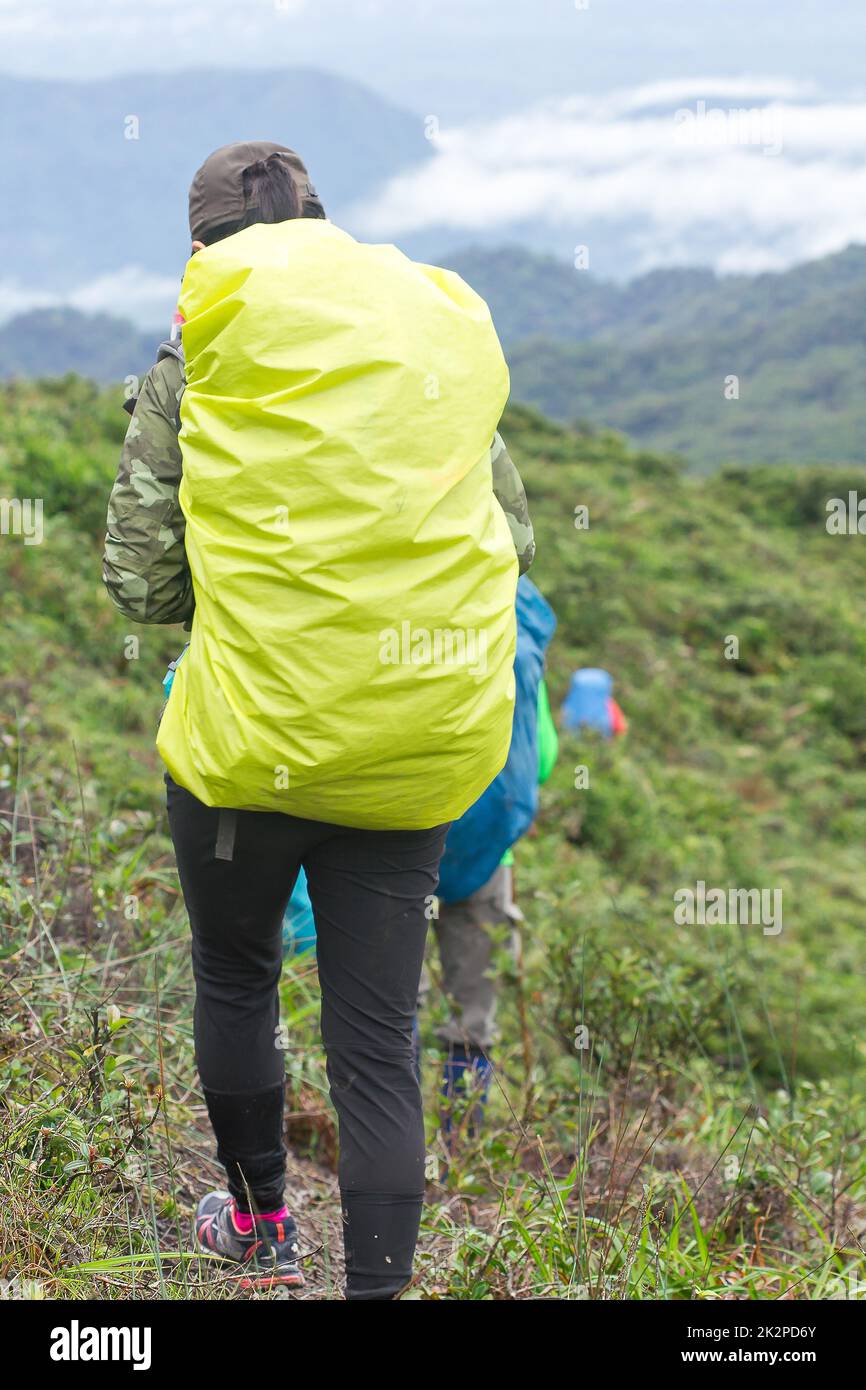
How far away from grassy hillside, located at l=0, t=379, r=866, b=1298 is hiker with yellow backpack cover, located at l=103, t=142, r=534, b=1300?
36 cm

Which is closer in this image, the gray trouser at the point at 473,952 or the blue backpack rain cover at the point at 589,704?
the gray trouser at the point at 473,952

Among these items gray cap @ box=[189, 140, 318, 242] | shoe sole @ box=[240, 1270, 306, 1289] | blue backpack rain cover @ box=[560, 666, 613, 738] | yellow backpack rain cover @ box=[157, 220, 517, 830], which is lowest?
shoe sole @ box=[240, 1270, 306, 1289]

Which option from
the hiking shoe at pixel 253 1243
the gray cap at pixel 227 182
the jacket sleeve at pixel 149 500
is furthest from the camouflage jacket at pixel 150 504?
the hiking shoe at pixel 253 1243

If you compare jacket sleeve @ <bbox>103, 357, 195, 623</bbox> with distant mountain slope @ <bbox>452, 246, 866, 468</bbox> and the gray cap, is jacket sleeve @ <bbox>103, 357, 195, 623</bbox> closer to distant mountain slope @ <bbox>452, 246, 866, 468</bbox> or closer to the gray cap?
the gray cap

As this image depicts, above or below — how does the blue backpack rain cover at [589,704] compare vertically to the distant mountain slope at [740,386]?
below

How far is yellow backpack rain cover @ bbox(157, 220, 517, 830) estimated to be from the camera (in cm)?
169

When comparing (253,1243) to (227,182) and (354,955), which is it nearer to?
(354,955)

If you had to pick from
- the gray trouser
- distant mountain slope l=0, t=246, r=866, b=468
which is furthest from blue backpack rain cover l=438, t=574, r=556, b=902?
distant mountain slope l=0, t=246, r=866, b=468

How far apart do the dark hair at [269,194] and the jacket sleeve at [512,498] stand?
1.70 feet

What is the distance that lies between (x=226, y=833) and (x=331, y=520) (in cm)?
53

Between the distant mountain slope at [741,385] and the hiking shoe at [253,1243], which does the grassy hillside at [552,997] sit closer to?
the hiking shoe at [253,1243]

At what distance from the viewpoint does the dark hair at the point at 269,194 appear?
79.6 inches

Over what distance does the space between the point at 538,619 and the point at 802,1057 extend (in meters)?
3.15
